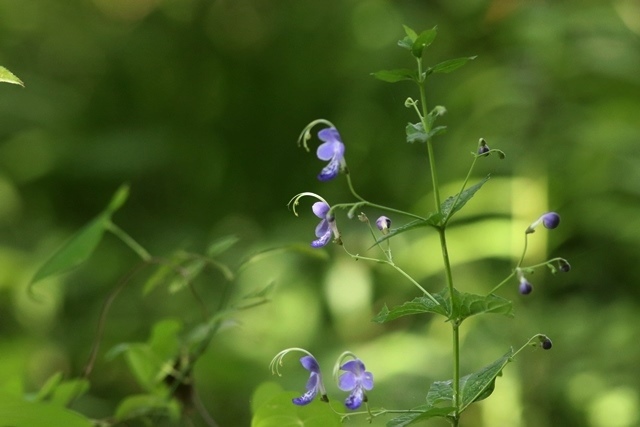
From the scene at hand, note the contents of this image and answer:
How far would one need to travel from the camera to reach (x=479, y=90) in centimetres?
173

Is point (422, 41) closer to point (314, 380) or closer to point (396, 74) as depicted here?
point (396, 74)

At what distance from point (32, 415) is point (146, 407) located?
23 cm

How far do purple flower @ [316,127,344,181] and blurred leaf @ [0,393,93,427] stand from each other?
0.16 meters

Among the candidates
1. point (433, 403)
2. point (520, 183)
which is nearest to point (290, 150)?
point (520, 183)

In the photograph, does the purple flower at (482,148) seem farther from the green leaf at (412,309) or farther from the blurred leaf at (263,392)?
the blurred leaf at (263,392)

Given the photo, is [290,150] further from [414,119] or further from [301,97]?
[414,119]

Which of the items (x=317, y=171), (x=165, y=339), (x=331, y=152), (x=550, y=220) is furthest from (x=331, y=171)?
(x=317, y=171)

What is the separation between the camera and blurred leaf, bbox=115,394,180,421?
629mm

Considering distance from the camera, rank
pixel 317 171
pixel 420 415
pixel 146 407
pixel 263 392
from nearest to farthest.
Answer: pixel 420 415, pixel 263 392, pixel 146 407, pixel 317 171

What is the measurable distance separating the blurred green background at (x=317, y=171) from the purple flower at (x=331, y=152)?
779 millimetres

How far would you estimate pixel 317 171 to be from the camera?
2010 millimetres

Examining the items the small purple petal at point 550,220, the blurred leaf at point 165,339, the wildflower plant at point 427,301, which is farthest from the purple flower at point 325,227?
the blurred leaf at point 165,339

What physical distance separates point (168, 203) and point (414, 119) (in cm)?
61

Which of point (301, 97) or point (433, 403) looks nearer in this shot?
point (433, 403)
